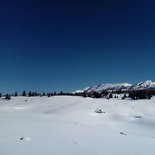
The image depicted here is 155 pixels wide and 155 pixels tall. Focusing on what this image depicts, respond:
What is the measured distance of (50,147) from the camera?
14.3 meters

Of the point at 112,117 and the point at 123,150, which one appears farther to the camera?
the point at 112,117

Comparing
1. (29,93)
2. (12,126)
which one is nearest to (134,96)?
(29,93)

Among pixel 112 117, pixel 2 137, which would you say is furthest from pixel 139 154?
Result: pixel 112 117

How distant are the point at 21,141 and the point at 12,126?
231 inches

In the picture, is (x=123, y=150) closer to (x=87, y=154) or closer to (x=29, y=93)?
(x=87, y=154)

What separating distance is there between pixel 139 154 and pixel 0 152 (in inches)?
284

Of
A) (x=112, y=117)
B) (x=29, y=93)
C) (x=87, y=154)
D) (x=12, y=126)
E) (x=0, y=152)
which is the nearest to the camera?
(x=0, y=152)

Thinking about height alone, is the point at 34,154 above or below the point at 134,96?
below

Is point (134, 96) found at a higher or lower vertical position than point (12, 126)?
higher

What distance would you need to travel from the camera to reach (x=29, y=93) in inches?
6727

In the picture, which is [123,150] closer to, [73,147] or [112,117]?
[73,147]

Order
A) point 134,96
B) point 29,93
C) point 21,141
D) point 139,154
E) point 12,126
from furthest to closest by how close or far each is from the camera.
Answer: point 29,93
point 134,96
point 12,126
point 21,141
point 139,154

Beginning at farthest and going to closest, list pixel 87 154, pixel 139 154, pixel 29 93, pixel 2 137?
pixel 29 93 < pixel 2 137 < pixel 139 154 < pixel 87 154

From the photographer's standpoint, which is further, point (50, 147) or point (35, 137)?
point (35, 137)
